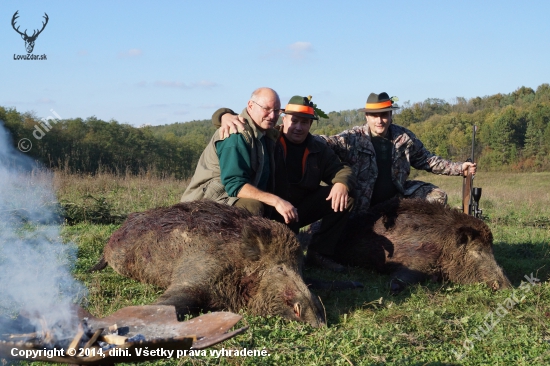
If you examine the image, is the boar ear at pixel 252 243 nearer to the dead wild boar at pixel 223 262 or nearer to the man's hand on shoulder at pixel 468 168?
the dead wild boar at pixel 223 262

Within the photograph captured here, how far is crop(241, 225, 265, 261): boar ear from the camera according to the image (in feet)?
15.4

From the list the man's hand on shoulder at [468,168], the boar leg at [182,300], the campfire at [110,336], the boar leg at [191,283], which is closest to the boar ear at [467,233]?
the man's hand on shoulder at [468,168]

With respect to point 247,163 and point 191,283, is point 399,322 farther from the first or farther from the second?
point 247,163

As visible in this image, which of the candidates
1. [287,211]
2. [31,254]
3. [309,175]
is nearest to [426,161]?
[309,175]

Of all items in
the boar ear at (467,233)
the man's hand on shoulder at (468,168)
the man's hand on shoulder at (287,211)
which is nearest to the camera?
the man's hand on shoulder at (287,211)

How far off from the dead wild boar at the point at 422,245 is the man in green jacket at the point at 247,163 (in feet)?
4.50

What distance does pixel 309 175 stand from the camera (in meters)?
6.73

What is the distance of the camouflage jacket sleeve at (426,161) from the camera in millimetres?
7789

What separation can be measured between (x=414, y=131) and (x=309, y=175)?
32174 mm

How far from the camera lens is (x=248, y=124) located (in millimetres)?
5910

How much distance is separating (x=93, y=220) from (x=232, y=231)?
4.68 metres

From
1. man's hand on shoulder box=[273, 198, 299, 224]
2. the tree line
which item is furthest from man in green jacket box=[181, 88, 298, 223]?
the tree line

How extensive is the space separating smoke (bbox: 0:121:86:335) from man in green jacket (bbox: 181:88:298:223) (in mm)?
1563

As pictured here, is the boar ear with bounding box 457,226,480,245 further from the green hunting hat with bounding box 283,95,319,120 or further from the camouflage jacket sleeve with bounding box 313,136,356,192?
the green hunting hat with bounding box 283,95,319,120
